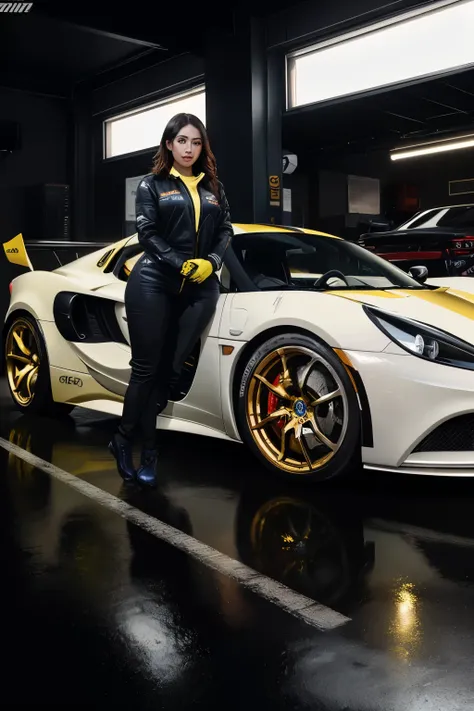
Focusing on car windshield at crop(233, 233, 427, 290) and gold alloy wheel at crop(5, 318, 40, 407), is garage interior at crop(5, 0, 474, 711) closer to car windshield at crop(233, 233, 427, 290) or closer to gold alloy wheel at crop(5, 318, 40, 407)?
gold alloy wheel at crop(5, 318, 40, 407)

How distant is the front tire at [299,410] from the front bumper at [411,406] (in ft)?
0.34

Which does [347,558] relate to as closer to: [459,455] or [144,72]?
[459,455]

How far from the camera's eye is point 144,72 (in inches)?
493

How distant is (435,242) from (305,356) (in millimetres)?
5259

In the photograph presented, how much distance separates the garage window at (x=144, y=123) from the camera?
11497mm

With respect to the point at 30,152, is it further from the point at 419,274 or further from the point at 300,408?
the point at 300,408

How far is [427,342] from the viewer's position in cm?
303

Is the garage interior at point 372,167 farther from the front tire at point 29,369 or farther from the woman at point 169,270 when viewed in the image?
the woman at point 169,270

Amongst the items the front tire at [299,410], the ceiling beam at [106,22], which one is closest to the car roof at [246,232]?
the front tire at [299,410]

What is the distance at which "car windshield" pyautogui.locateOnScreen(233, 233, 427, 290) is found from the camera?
3.84 m

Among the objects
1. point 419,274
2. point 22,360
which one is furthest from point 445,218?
point 22,360

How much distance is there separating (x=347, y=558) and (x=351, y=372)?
33.1 inches

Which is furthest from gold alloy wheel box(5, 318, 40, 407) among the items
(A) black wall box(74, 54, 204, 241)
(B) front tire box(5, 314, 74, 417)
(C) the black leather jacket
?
(A) black wall box(74, 54, 204, 241)

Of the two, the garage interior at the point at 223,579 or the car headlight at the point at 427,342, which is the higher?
the car headlight at the point at 427,342
